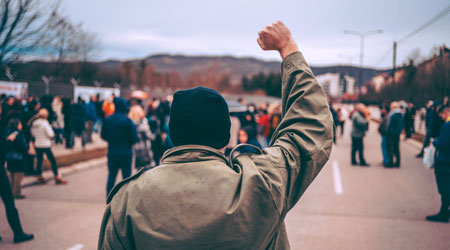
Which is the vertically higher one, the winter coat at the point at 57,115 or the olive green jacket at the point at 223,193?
the olive green jacket at the point at 223,193

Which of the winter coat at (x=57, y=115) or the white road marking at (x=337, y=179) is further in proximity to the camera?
the winter coat at (x=57, y=115)

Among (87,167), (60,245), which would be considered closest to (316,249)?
(60,245)

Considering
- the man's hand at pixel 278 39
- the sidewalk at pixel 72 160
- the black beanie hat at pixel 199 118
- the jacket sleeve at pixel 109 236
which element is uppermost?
the man's hand at pixel 278 39

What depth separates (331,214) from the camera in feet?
20.7

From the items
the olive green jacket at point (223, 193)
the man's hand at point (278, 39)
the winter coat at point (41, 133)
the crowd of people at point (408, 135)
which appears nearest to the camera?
the olive green jacket at point (223, 193)

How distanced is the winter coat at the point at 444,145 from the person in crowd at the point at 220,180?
5.29 metres

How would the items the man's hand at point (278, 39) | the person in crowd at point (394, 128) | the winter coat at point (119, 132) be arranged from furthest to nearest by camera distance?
→ the person in crowd at point (394, 128), the winter coat at point (119, 132), the man's hand at point (278, 39)

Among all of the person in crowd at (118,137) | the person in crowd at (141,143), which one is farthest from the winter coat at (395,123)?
the person in crowd at (118,137)

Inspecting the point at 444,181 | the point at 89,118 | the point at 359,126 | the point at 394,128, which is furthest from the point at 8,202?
the point at 89,118

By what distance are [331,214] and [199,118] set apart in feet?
18.4

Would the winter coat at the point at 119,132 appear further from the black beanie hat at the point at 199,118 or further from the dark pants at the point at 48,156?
the black beanie hat at the point at 199,118

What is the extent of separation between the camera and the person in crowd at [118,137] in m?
6.21

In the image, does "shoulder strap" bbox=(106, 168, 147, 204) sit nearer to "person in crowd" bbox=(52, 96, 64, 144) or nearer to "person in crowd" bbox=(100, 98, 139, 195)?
"person in crowd" bbox=(100, 98, 139, 195)

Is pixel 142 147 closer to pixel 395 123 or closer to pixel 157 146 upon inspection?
pixel 157 146
